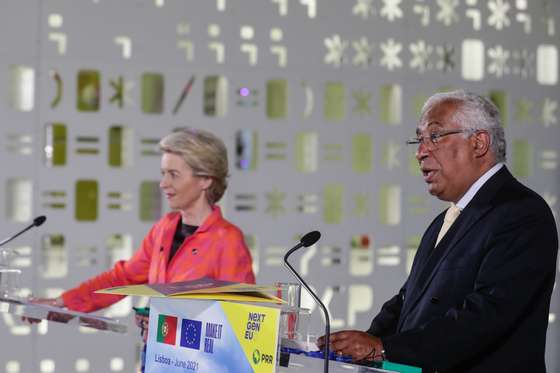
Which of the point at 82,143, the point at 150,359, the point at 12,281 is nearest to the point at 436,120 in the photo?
the point at 150,359

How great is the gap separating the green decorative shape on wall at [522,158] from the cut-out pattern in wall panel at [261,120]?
0.04ft

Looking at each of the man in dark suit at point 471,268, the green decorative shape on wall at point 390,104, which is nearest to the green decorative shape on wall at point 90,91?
the green decorative shape on wall at point 390,104

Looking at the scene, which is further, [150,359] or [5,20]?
[5,20]

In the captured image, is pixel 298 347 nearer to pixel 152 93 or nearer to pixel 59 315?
pixel 59 315

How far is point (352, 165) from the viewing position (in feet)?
24.2

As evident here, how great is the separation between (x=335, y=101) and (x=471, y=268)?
4517mm

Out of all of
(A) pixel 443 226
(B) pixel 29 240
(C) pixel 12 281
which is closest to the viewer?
(A) pixel 443 226

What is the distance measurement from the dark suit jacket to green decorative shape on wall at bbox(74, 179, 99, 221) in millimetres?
4056

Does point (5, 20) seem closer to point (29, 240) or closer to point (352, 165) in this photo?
point (29, 240)

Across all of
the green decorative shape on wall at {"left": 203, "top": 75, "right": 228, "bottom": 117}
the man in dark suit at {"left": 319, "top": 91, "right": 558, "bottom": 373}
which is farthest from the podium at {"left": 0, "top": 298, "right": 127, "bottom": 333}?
the green decorative shape on wall at {"left": 203, "top": 75, "right": 228, "bottom": 117}

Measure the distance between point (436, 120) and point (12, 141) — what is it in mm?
4217

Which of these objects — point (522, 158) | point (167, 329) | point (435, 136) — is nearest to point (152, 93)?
point (522, 158)

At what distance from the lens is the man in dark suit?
109 inches

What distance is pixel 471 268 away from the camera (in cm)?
296
